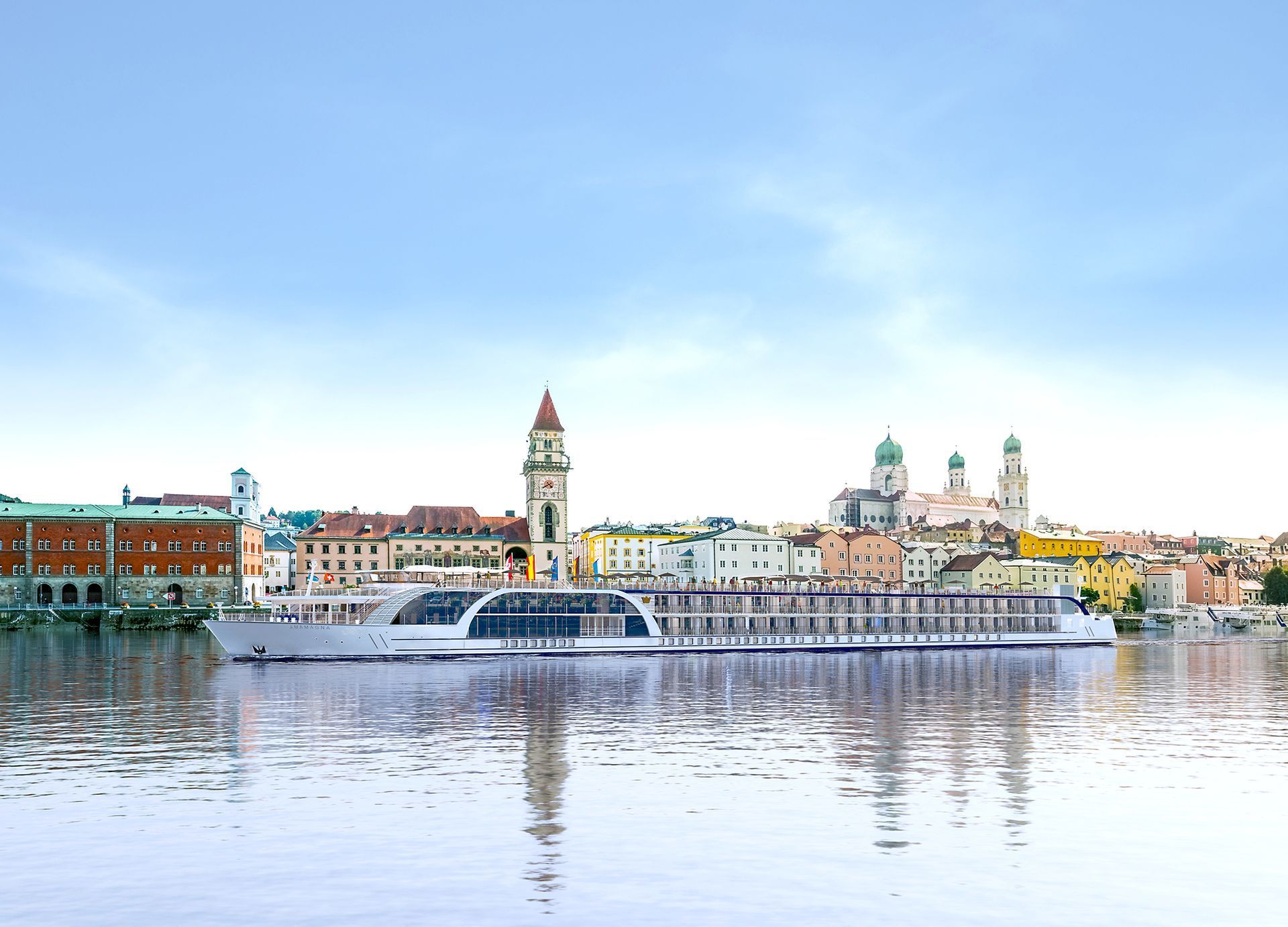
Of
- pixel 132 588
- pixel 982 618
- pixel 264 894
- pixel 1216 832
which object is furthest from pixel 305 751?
pixel 132 588

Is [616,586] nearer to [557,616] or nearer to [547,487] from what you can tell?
[557,616]

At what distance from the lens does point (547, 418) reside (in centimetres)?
18838

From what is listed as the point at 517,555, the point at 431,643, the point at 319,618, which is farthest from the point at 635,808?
the point at 517,555

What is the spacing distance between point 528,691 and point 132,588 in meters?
117

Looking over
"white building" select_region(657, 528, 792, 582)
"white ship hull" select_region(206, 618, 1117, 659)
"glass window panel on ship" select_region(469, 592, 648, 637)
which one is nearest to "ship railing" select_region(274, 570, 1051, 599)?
"glass window panel on ship" select_region(469, 592, 648, 637)

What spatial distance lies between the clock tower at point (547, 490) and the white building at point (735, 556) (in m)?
19.3

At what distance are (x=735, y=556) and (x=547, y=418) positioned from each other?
36.6 meters

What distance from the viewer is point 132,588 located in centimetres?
15612

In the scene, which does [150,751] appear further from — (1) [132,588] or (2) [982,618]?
(1) [132,588]

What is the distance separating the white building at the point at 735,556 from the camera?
175 m

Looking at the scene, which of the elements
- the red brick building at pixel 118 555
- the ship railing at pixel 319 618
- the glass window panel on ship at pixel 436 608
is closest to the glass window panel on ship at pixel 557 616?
the glass window panel on ship at pixel 436 608

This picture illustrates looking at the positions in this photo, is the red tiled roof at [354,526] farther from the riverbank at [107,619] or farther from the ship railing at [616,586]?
the ship railing at [616,586]

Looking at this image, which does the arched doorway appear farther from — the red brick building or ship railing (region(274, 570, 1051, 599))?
ship railing (region(274, 570, 1051, 599))

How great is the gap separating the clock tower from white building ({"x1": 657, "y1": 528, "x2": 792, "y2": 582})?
63.4 feet
